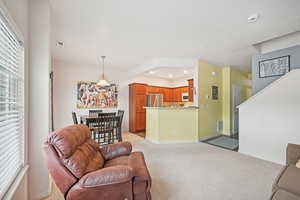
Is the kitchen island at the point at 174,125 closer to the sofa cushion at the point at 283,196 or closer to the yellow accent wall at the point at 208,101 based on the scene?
the yellow accent wall at the point at 208,101

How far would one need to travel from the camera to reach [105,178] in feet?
4.32

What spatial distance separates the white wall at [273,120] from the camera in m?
2.74

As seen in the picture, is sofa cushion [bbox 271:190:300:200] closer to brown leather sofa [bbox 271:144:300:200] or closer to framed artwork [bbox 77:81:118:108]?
brown leather sofa [bbox 271:144:300:200]

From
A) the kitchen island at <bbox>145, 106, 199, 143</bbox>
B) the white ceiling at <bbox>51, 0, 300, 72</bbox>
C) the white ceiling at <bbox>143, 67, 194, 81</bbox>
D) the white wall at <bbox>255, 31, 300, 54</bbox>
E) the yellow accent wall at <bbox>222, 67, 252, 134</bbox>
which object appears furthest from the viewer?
the yellow accent wall at <bbox>222, 67, 252, 134</bbox>

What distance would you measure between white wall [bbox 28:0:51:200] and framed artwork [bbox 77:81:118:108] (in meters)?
3.29

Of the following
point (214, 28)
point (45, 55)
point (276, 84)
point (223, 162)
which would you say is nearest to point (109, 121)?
point (45, 55)

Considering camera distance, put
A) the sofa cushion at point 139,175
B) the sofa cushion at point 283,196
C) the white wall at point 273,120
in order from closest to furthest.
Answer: the sofa cushion at point 283,196, the sofa cushion at point 139,175, the white wall at point 273,120

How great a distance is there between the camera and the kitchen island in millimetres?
4340

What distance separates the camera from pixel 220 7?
6.70ft

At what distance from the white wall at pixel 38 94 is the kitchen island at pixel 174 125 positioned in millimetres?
2959

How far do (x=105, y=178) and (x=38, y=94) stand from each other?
1.36 metres

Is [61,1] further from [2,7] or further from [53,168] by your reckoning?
[53,168]

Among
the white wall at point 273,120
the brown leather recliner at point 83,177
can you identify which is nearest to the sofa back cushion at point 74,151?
the brown leather recliner at point 83,177

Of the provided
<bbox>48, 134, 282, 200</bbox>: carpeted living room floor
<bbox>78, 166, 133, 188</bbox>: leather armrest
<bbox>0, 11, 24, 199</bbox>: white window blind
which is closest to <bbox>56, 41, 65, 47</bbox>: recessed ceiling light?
<bbox>0, 11, 24, 199</bbox>: white window blind
